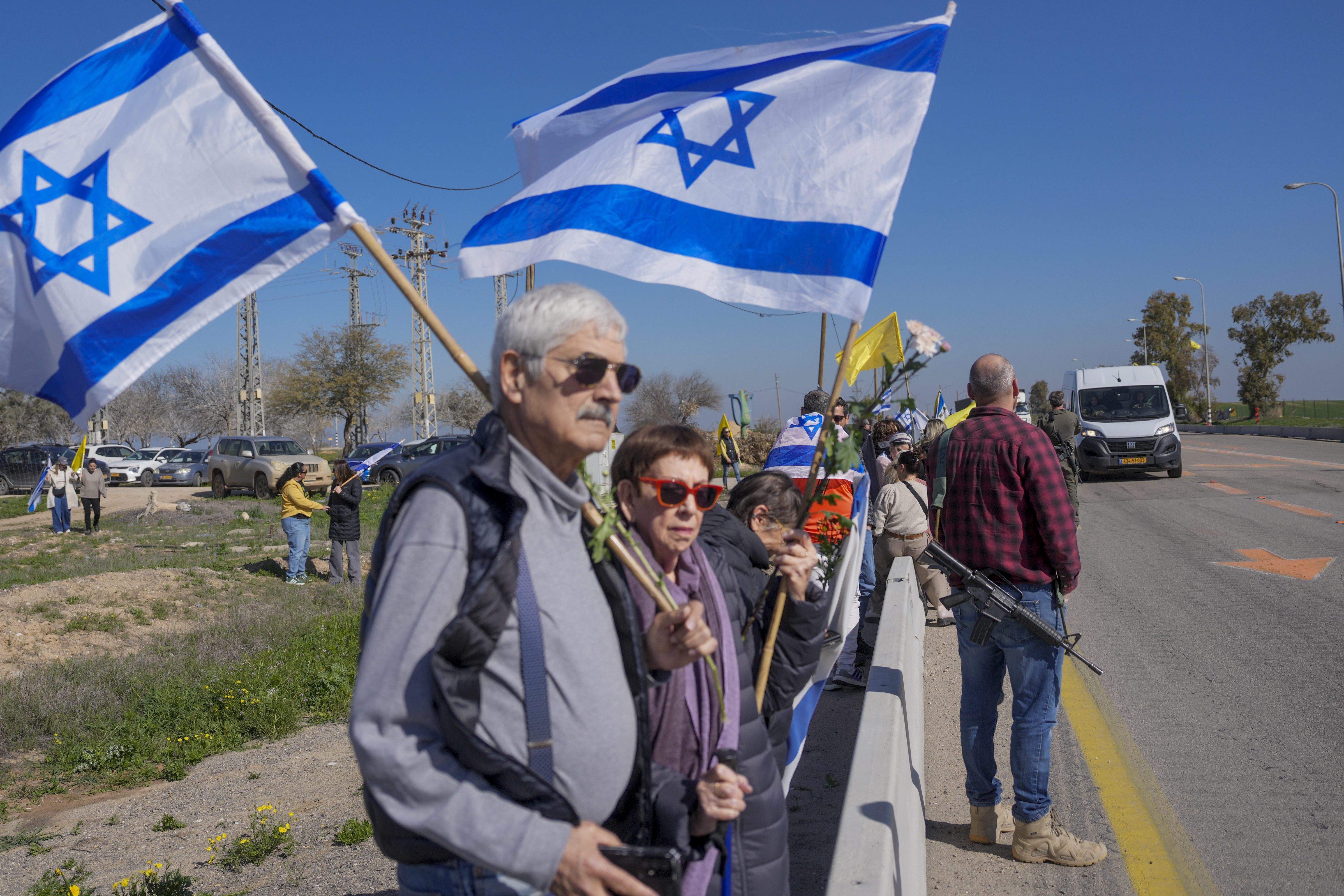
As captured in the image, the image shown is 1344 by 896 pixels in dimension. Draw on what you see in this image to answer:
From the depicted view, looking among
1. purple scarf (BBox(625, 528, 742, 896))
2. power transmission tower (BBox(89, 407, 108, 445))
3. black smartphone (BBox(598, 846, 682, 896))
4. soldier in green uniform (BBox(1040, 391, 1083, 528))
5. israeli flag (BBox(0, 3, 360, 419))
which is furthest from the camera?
power transmission tower (BBox(89, 407, 108, 445))

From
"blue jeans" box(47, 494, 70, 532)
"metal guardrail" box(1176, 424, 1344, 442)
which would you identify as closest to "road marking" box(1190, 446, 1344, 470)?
"metal guardrail" box(1176, 424, 1344, 442)

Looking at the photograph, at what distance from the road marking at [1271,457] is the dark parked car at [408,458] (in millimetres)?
23172

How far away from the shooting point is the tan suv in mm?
28797

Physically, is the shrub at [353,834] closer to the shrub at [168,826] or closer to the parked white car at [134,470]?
the shrub at [168,826]

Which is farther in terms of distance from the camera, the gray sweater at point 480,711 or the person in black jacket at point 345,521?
the person in black jacket at point 345,521

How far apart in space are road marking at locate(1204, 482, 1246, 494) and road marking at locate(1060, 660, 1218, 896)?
1352cm

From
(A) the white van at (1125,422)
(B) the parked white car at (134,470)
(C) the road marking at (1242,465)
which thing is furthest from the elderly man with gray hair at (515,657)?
(B) the parked white car at (134,470)

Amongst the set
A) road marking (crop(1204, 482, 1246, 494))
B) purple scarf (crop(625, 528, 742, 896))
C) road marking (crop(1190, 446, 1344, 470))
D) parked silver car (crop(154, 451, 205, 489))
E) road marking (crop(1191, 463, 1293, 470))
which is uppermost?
purple scarf (crop(625, 528, 742, 896))

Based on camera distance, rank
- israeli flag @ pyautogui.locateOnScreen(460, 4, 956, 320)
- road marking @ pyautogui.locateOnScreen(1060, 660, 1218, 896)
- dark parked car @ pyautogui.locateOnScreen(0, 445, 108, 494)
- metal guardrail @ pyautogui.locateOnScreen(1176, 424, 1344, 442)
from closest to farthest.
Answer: israeli flag @ pyautogui.locateOnScreen(460, 4, 956, 320) → road marking @ pyautogui.locateOnScreen(1060, 660, 1218, 896) → metal guardrail @ pyautogui.locateOnScreen(1176, 424, 1344, 442) → dark parked car @ pyautogui.locateOnScreen(0, 445, 108, 494)

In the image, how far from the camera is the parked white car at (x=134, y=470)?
38.1 m

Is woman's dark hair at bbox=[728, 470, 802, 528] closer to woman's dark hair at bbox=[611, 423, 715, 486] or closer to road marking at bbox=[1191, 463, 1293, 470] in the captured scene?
woman's dark hair at bbox=[611, 423, 715, 486]

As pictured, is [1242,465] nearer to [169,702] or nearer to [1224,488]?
[1224,488]

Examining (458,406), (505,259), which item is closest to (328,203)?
(505,259)

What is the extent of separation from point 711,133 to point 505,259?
0.88 meters
